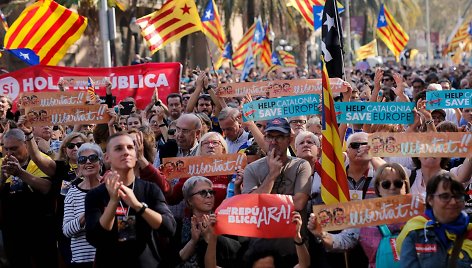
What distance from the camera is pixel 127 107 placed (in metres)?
11.4

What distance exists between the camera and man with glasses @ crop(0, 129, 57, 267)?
25.7 feet

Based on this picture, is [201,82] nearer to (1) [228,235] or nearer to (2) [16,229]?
(2) [16,229]

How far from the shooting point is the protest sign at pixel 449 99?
8664 millimetres

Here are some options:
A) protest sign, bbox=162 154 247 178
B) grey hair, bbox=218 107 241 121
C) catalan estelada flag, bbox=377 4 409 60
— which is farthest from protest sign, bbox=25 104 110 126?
catalan estelada flag, bbox=377 4 409 60

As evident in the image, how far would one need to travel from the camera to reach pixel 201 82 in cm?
1123

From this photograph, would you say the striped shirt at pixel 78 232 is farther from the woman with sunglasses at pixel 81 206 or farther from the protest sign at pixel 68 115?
the protest sign at pixel 68 115

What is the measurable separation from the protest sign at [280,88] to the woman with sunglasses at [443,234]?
→ 4393 mm

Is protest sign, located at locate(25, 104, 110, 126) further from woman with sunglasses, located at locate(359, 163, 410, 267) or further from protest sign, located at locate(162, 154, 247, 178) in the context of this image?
woman with sunglasses, located at locate(359, 163, 410, 267)

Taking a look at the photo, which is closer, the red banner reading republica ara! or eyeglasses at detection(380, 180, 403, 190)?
eyeglasses at detection(380, 180, 403, 190)

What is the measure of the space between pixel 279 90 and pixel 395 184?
423 cm

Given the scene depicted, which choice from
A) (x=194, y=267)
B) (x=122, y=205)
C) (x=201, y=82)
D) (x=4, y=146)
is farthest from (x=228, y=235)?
(x=201, y=82)

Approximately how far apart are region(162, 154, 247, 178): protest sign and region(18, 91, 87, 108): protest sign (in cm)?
214

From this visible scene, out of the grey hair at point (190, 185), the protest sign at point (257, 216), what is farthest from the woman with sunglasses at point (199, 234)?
the protest sign at point (257, 216)

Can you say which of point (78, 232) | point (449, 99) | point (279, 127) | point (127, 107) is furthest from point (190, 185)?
point (127, 107)
